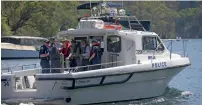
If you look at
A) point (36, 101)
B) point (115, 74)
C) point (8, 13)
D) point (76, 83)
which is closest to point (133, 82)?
point (115, 74)

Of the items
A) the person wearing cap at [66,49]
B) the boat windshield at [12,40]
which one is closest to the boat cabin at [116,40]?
the person wearing cap at [66,49]

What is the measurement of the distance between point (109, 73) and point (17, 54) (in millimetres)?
32575

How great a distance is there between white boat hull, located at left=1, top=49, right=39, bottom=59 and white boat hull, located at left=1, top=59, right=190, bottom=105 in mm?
30462

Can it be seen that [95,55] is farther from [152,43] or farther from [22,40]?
[22,40]

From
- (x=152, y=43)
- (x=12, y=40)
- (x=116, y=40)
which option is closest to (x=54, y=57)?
(x=116, y=40)

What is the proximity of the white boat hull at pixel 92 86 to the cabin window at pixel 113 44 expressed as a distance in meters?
1.34

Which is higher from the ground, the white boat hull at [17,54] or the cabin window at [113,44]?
the cabin window at [113,44]

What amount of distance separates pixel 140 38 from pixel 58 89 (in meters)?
3.59

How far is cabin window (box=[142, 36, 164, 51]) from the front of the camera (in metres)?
18.2

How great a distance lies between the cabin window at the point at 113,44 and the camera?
1778 cm

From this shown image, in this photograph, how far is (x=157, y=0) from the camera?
4833 inches

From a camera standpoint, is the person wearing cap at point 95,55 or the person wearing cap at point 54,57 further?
the person wearing cap at point 95,55

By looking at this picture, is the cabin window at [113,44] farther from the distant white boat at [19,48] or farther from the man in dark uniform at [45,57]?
the distant white boat at [19,48]

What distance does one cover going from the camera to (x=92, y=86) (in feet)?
53.3
